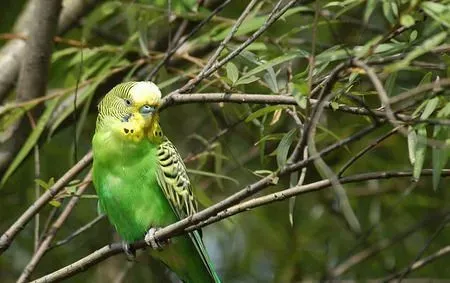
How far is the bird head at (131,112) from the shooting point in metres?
3.22

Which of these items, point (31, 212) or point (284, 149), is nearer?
point (284, 149)

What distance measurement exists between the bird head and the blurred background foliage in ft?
0.41

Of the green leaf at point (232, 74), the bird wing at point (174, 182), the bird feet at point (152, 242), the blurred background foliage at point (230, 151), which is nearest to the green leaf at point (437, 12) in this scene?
the green leaf at point (232, 74)

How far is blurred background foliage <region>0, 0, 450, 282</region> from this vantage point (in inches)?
149

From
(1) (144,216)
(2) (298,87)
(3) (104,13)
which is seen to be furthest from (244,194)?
(3) (104,13)

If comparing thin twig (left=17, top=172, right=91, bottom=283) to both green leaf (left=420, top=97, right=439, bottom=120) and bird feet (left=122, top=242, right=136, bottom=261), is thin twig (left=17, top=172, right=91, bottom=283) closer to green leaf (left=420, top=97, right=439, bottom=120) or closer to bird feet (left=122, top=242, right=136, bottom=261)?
bird feet (left=122, top=242, right=136, bottom=261)

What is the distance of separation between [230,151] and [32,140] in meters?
0.74

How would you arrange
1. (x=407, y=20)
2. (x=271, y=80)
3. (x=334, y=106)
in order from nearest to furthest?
(x=407, y=20) → (x=334, y=106) → (x=271, y=80)

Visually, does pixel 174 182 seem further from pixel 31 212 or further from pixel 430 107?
pixel 430 107

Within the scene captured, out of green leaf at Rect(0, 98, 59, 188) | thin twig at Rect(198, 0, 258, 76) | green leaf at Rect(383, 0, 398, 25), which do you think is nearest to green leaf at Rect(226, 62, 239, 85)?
thin twig at Rect(198, 0, 258, 76)

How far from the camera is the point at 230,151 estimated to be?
3.70 metres

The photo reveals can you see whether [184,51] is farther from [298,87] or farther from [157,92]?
[298,87]

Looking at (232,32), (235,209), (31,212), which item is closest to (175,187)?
(31,212)

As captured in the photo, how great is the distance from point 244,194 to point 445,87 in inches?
20.5
